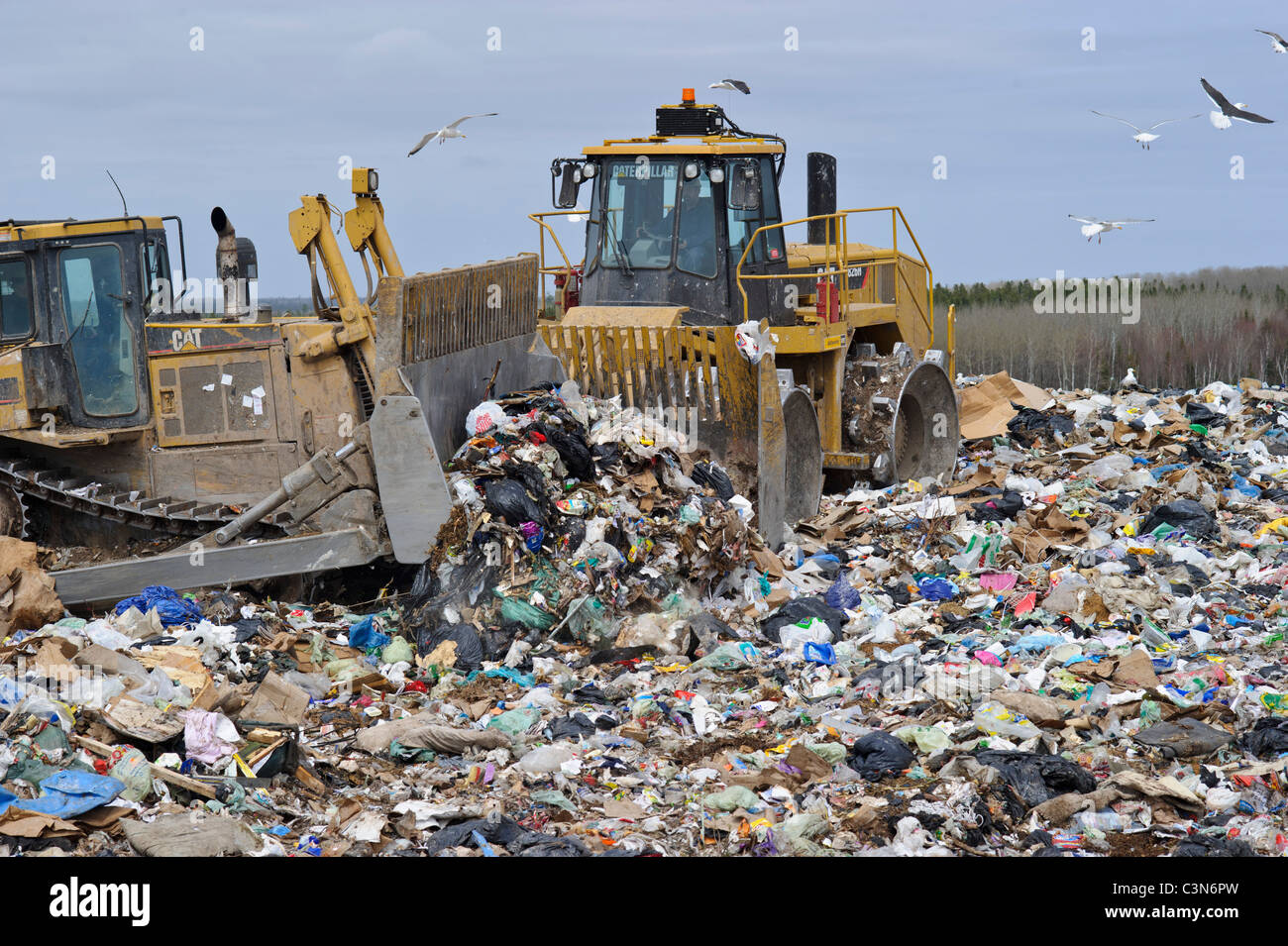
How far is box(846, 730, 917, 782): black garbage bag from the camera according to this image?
18.2 ft

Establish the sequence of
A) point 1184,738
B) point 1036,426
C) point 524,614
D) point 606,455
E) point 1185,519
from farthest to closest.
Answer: point 1036,426 → point 1185,519 → point 606,455 → point 524,614 → point 1184,738

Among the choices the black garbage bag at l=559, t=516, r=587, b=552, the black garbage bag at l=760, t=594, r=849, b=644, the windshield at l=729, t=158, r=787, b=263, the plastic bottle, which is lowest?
the black garbage bag at l=760, t=594, r=849, b=644

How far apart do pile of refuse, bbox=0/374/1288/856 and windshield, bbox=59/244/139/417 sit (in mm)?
1256

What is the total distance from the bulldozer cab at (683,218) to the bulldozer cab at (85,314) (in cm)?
339

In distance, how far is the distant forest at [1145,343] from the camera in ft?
63.9

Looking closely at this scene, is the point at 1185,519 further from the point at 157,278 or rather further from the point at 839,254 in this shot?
the point at 157,278

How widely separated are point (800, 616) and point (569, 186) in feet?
14.0

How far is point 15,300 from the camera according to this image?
833 centimetres

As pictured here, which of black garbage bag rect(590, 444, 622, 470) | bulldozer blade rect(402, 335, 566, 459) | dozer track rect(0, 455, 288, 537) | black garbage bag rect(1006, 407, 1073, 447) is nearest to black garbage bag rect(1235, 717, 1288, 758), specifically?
black garbage bag rect(590, 444, 622, 470)

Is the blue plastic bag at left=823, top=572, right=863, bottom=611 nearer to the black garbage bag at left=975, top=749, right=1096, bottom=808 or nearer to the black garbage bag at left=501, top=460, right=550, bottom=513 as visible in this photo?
the black garbage bag at left=501, top=460, right=550, bottom=513

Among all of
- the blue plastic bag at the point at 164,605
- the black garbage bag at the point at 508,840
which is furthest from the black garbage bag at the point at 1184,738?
the blue plastic bag at the point at 164,605

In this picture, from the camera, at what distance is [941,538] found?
30.3 feet

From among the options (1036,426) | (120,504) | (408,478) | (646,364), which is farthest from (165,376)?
(1036,426)

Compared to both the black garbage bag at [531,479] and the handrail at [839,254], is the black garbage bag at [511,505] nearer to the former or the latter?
the black garbage bag at [531,479]
